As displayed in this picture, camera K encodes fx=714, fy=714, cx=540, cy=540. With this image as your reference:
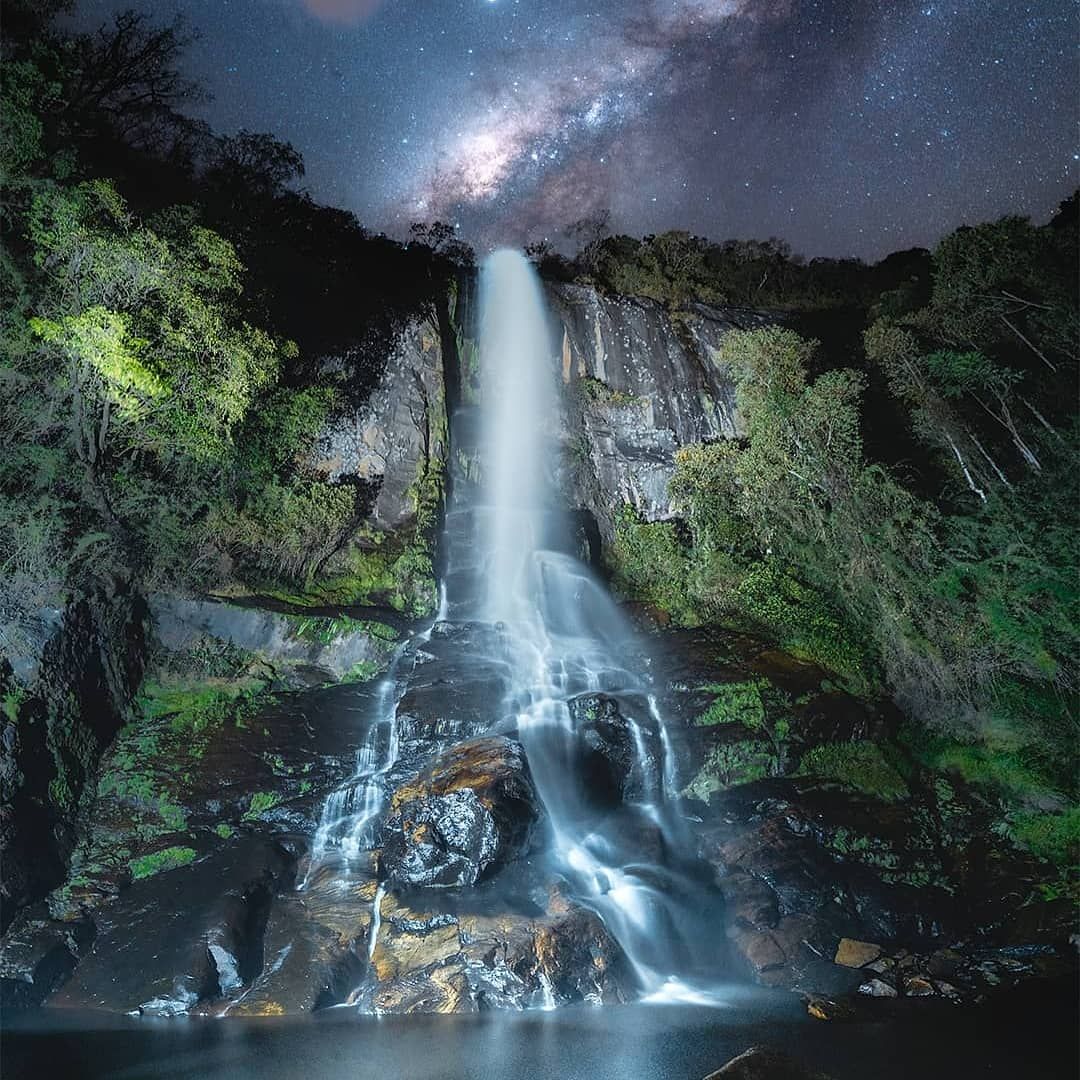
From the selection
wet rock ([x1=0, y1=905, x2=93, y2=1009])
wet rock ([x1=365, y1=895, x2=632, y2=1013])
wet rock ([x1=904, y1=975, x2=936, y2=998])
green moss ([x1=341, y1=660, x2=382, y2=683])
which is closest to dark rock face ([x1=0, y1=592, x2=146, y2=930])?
wet rock ([x1=0, y1=905, x2=93, y2=1009])

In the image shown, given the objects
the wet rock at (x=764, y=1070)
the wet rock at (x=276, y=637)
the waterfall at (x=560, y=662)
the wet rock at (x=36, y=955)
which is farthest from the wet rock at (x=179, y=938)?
the wet rock at (x=764, y=1070)

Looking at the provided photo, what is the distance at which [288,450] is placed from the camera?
19828 mm

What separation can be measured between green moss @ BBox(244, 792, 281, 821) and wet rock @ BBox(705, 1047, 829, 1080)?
10.0 meters

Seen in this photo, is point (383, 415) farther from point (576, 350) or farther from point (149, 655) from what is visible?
point (149, 655)

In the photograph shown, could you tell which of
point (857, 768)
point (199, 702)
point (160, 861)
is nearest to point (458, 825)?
point (160, 861)

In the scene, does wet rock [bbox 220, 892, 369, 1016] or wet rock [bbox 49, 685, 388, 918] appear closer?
wet rock [bbox 220, 892, 369, 1016]

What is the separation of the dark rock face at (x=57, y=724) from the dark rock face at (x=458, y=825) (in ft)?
17.3

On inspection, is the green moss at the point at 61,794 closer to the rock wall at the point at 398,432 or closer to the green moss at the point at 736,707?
the rock wall at the point at 398,432

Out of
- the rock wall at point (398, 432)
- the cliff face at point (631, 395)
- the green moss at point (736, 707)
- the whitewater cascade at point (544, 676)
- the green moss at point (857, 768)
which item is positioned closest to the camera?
the whitewater cascade at point (544, 676)

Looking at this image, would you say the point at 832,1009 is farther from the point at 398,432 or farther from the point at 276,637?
the point at 398,432

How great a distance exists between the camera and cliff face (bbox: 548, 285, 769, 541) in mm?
25219

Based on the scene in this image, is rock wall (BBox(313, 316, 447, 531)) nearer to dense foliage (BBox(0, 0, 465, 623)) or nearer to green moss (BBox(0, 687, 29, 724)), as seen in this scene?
dense foliage (BBox(0, 0, 465, 623))

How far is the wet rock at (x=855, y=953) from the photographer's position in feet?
33.4

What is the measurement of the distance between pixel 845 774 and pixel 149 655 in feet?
48.3
